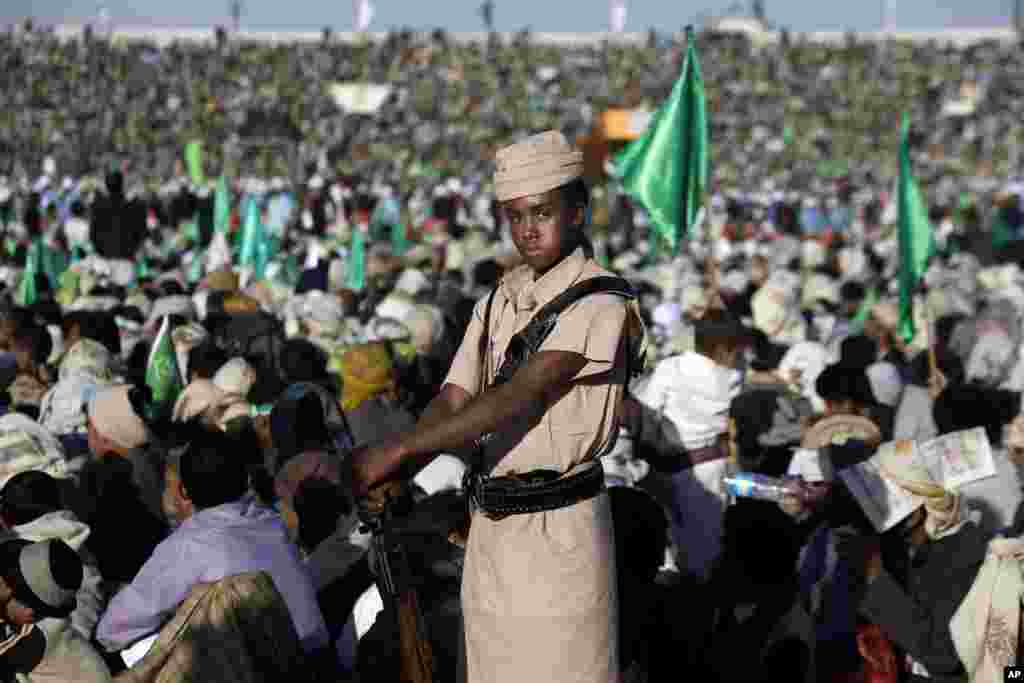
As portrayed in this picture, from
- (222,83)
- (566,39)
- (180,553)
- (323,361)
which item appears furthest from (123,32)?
(180,553)

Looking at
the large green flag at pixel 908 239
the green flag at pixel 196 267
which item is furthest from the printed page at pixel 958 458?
the green flag at pixel 196 267

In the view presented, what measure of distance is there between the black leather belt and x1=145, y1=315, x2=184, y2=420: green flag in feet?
12.6

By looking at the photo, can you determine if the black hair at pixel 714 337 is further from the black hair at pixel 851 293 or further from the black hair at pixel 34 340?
the black hair at pixel 851 293

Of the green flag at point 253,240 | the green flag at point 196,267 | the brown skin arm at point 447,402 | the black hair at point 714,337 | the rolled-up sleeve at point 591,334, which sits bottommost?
the green flag at point 196,267

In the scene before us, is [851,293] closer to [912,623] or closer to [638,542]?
[912,623]

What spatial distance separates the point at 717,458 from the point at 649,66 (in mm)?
40560

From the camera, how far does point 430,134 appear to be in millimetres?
38094

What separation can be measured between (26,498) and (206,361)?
239cm

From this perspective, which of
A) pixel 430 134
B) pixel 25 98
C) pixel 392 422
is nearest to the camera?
pixel 392 422

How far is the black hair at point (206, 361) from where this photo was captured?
6.29m

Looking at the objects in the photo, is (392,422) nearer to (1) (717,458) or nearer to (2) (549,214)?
(1) (717,458)

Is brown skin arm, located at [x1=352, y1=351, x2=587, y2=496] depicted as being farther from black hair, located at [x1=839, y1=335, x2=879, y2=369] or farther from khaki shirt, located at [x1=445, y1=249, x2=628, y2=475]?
black hair, located at [x1=839, y1=335, x2=879, y2=369]

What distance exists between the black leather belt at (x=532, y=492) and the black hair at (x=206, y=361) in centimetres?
395

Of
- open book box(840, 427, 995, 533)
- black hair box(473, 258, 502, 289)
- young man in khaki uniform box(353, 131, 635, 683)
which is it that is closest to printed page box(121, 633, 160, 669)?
young man in khaki uniform box(353, 131, 635, 683)
